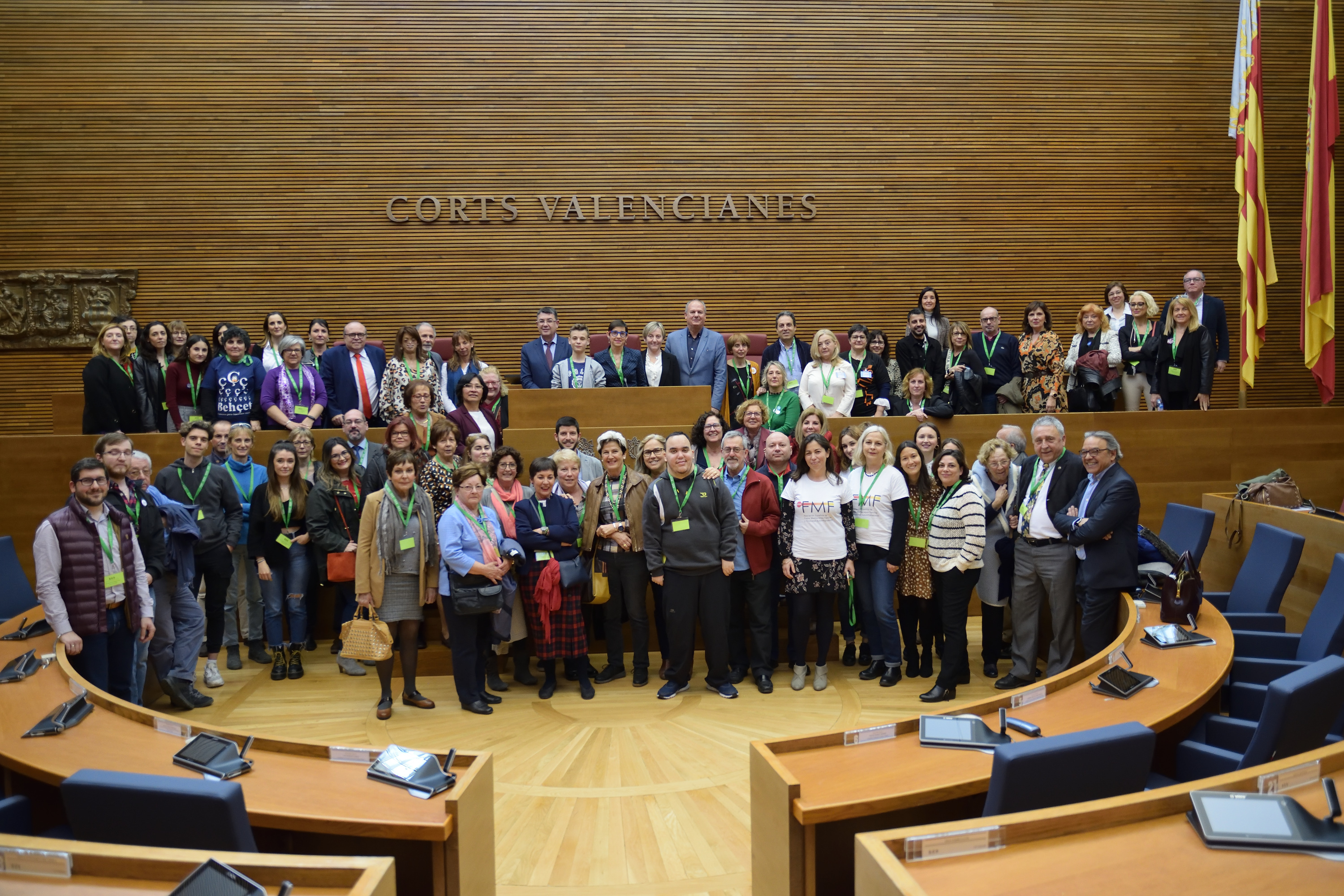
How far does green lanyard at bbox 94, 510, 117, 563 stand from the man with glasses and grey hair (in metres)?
4.52

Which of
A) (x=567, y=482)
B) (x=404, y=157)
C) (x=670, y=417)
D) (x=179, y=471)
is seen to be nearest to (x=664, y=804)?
(x=567, y=482)

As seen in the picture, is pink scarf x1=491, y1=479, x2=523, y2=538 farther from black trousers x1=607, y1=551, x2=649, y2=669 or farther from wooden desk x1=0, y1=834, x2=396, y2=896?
wooden desk x1=0, y1=834, x2=396, y2=896

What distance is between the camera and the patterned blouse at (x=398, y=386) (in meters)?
6.09

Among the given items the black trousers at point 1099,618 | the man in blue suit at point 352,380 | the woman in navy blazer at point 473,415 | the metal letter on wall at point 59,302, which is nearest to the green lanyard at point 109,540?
the woman in navy blazer at point 473,415

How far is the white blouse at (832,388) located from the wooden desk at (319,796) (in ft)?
14.1

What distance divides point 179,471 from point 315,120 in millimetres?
4624

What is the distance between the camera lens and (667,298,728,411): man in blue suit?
675 centimetres

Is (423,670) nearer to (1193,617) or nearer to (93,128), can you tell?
(1193,617)

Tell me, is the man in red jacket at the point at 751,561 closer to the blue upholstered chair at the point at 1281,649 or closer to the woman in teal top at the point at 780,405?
the woman in teal top at the point at 780,405

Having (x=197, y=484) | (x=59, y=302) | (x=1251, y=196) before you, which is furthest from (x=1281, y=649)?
(x=59, y=302)

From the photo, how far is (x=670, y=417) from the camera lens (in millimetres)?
6273

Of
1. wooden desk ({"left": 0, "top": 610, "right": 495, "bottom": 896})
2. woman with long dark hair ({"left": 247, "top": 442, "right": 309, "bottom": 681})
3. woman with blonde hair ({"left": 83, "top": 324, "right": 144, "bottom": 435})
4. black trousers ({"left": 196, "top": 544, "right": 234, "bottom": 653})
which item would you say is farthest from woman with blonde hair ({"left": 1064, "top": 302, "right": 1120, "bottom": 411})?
woman with blonde hair ({"left": 83, "top": 324, "right": 144, "bottom": 435})

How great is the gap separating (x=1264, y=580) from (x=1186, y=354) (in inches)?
121

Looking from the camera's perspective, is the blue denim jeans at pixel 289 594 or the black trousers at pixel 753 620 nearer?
the black trousers at pixel 753 620
